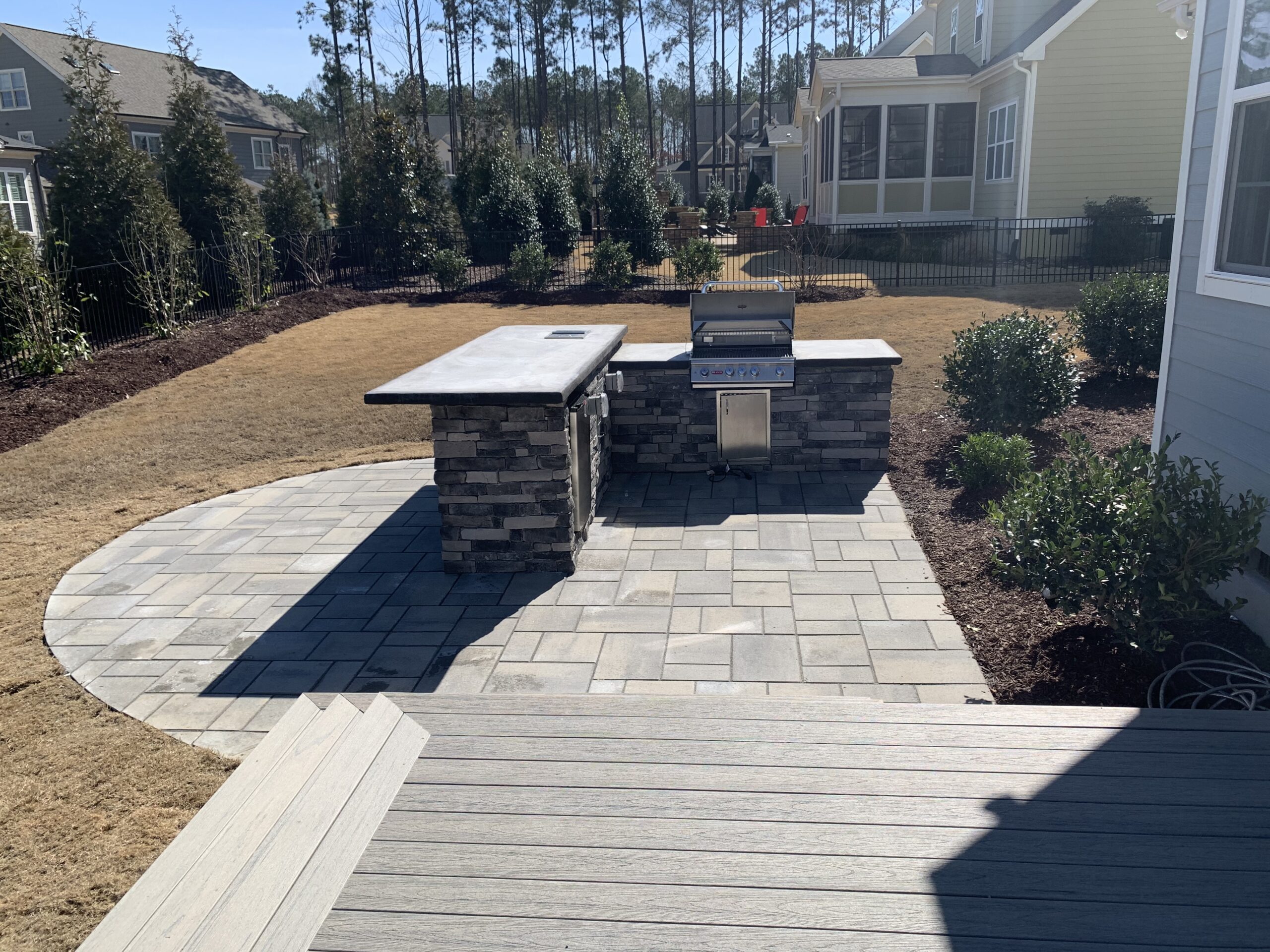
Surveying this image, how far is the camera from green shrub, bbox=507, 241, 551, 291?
57.0 ft

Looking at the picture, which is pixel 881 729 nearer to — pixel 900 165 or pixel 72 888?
pixel 72 888

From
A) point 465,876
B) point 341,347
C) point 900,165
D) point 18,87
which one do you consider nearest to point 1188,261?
point 465,876

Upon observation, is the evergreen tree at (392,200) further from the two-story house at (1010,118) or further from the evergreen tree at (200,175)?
the two-story house at (1010,118)

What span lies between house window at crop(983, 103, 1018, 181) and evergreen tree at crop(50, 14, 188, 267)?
50.4ft

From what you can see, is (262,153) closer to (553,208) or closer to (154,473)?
(553,208)

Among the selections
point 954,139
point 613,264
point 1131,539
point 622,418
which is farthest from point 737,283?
point 954,139

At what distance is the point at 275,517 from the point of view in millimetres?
6996

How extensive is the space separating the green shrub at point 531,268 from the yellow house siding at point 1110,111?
9509 mm

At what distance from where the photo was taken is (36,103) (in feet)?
104

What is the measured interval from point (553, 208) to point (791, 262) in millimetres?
5546

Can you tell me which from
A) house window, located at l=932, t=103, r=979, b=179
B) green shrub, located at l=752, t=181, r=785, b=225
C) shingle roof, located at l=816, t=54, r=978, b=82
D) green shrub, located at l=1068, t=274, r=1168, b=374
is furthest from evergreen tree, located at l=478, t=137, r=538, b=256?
green shrub, located at l=1068, t=274, r=1168, b=374

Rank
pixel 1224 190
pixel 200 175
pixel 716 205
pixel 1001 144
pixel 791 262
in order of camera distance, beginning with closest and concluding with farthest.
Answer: pixel 1224 190
pixel 200 175
pixel 791 262
pixel 1001 144
pixel 716 205

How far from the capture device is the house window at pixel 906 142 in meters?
20.8

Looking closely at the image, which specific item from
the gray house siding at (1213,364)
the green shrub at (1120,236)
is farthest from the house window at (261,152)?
the gray house siding at (1213,364)
